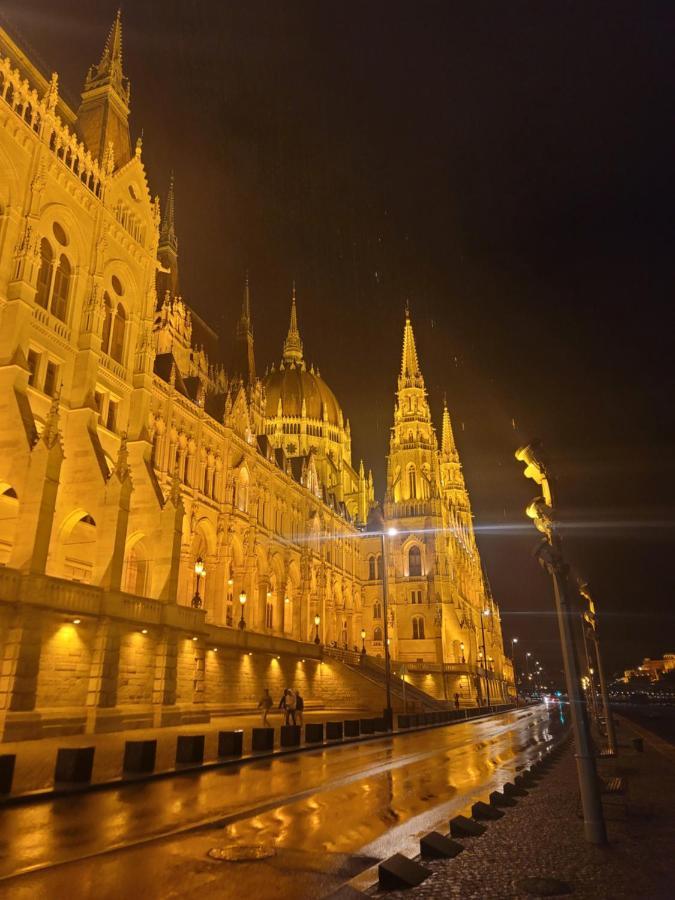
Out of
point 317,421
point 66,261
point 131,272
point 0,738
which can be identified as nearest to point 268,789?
point 0,738

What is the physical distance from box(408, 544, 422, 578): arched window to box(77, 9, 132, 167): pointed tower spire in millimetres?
61013

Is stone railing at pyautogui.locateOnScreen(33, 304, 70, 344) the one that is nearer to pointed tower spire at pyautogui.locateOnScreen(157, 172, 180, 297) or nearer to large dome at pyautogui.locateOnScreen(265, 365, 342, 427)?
pointed tower spire at pyautogui.locateOnScreen(157, 172, 180, 297)

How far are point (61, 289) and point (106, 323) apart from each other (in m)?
3.25

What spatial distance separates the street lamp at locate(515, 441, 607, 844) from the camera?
8.12m

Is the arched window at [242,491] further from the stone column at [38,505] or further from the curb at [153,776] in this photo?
the curb at [153,776]

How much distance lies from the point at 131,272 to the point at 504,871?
3452cm

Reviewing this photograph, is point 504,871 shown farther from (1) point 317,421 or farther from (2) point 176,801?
(1) point 317,421

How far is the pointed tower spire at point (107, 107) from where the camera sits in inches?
1411

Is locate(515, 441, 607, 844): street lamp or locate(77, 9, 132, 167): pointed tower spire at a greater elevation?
locate(77, 9, 132, 167): pointed tower spire

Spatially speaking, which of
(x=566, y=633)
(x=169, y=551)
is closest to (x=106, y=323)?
(x=169, y=551)

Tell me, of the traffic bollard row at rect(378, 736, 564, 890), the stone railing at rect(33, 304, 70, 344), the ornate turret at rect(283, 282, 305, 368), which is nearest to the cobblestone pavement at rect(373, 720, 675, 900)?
the traffic bollard row at rect(378, 736, 564, 890)

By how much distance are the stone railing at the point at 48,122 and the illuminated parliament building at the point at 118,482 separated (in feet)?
0.31

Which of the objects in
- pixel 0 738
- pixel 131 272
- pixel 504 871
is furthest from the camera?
pixel 131 272

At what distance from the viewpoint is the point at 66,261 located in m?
30.8
